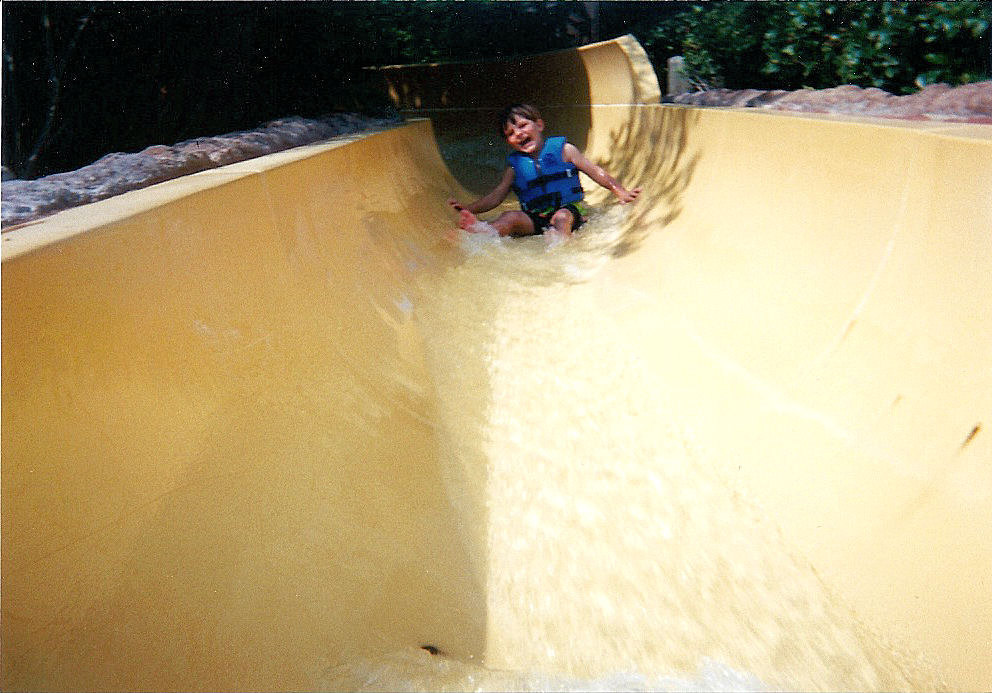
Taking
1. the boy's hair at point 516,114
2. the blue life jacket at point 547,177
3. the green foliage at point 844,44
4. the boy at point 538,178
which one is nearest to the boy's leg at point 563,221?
the boy at point 538,178

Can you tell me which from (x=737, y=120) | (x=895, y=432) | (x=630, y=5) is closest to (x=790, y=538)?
(x=895, y=432)

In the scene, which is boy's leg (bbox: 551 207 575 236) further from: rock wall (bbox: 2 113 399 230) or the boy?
rock wall (bbox: 2 113 399 230)

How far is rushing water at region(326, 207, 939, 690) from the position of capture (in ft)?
6.77

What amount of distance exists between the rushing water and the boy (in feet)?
7.42

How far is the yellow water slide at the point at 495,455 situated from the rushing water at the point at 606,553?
1cm

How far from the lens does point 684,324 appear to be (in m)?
3.76

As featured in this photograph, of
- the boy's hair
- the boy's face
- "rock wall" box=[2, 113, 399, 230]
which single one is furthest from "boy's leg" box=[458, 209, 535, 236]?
"rock wall" box=[2, 113, 399, 230]

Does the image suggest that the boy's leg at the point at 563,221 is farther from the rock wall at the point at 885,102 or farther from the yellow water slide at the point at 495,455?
the yellow water slide at the point at 495,455

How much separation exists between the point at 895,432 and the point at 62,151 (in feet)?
14.3

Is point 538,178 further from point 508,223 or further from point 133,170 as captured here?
point 133,170

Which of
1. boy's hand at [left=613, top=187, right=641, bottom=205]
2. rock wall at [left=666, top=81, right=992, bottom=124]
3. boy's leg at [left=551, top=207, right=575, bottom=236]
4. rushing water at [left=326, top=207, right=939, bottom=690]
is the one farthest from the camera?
boy's leg at [left=551, top=207, right=575, bottom=236]

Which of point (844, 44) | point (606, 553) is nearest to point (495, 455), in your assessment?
point (606, 553)

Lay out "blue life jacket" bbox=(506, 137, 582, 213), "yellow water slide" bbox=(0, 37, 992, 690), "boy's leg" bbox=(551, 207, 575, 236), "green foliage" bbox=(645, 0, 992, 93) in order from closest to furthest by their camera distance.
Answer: "yellow water slide" bbox=(0, 37, 992, 690) → "green foliage" bbox=(645, 0, 992, 93) → "boy's leg" bbox=(551, 207, 575, 236) → "blue life jacket" bbox=(506, 137, 582, 213)

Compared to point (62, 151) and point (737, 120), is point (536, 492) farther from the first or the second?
point (62, 151)
